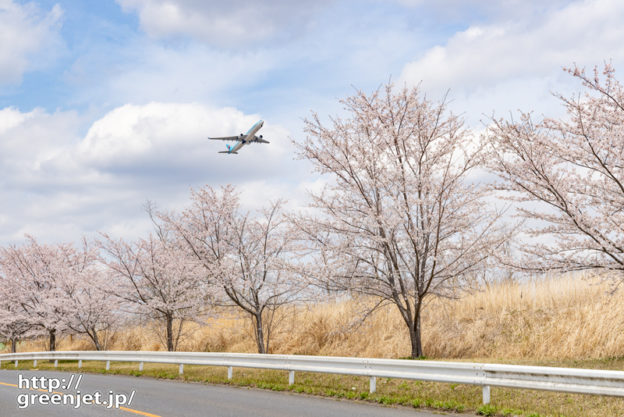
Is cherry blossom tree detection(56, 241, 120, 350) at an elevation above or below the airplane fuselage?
below

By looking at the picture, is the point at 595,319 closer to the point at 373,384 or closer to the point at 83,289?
the point at 373,384

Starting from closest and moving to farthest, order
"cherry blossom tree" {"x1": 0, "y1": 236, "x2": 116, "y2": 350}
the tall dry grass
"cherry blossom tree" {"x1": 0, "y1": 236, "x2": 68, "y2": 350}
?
the tall dry grass, "cherry blossom tree" {"x1": 0, "y1": 236, "x2": 116, "y2": 350}, "cherry blossom tree" {"x1": 0, "y1": 236, "x2": 68, "y2": 350}

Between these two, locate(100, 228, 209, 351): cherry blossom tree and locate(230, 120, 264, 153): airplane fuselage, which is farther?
locate(230, 120, 264, 153): airplane fuselage

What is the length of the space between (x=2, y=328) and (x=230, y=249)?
23.6 meters

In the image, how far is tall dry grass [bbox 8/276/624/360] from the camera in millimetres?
16281

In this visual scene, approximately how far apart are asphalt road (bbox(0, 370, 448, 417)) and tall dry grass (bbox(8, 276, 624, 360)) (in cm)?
666

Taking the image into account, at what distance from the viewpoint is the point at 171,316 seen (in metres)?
23.9

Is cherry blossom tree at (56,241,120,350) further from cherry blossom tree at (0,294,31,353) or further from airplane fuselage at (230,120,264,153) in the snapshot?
airplane fuselage at (230,120,264,153)

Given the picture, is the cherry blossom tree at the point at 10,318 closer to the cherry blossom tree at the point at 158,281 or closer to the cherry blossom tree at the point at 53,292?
the cherry blossom tree at the point at 53,292

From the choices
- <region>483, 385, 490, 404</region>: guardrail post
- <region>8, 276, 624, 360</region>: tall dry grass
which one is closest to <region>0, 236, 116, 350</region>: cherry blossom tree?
<region>8, 276, 624, 360</region>: tall dry grass

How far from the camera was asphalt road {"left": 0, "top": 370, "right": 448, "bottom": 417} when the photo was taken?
913 centimetres

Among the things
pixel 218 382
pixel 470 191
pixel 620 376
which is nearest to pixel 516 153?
A: pixel 470 191

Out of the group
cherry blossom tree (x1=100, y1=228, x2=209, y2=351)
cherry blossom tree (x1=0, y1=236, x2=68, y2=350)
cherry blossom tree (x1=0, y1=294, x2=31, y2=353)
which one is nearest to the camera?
cherry blossom tree (x1=100, y1=228, x2=209, y2=351)

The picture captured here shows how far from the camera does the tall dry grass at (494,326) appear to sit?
16281 mm
